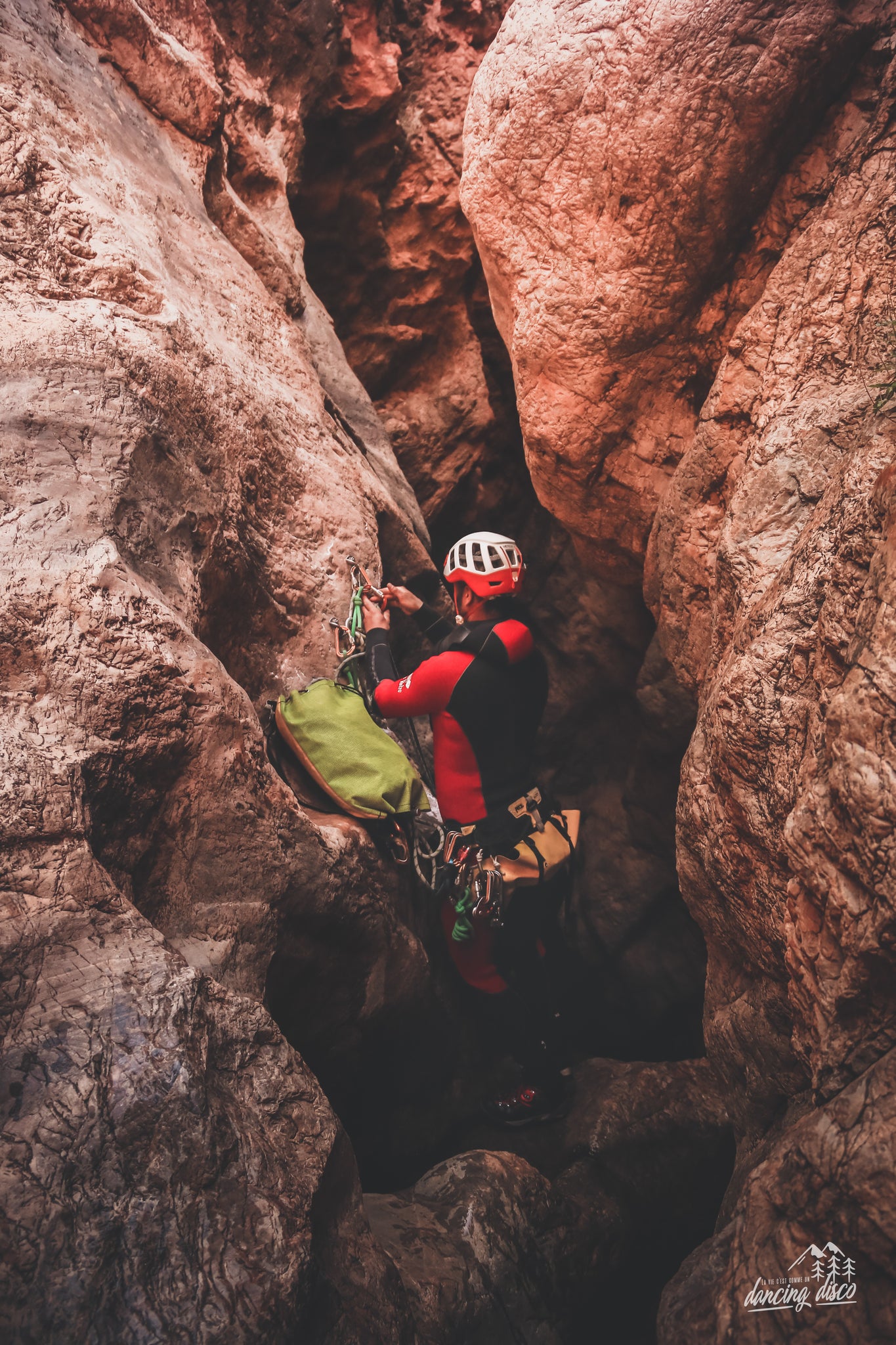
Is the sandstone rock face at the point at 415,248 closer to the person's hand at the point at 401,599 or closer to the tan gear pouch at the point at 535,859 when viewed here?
the person's hand at the point at 401,599

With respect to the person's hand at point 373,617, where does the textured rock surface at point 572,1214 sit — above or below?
below

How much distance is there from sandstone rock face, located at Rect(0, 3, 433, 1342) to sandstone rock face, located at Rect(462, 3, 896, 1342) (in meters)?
1.13

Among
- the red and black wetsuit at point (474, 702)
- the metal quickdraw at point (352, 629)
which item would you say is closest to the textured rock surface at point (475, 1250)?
the red and black wetsuit at point (474, 702)

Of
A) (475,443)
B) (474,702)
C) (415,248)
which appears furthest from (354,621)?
(415,248)

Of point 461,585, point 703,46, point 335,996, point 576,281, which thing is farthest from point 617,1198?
point 703,46

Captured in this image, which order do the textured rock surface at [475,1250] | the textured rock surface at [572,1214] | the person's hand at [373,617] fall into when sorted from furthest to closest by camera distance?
the person's hand at [373,617], the textured rock surface at [572,1214], the textured rock surface at [475,1250]

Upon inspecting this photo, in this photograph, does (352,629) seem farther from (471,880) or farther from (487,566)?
(471,880)

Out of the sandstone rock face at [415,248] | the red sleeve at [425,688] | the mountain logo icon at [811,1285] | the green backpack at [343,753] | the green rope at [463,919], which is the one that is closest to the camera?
the mountain logo icon at [811,1285]

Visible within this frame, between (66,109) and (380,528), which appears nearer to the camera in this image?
(66,109)

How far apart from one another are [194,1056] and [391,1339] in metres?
0.95

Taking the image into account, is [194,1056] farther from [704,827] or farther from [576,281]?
[576,281]

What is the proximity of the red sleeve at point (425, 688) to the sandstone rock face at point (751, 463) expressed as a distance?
1.08 m

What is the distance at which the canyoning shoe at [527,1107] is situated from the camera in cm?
404

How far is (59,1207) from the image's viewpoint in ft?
5.43
